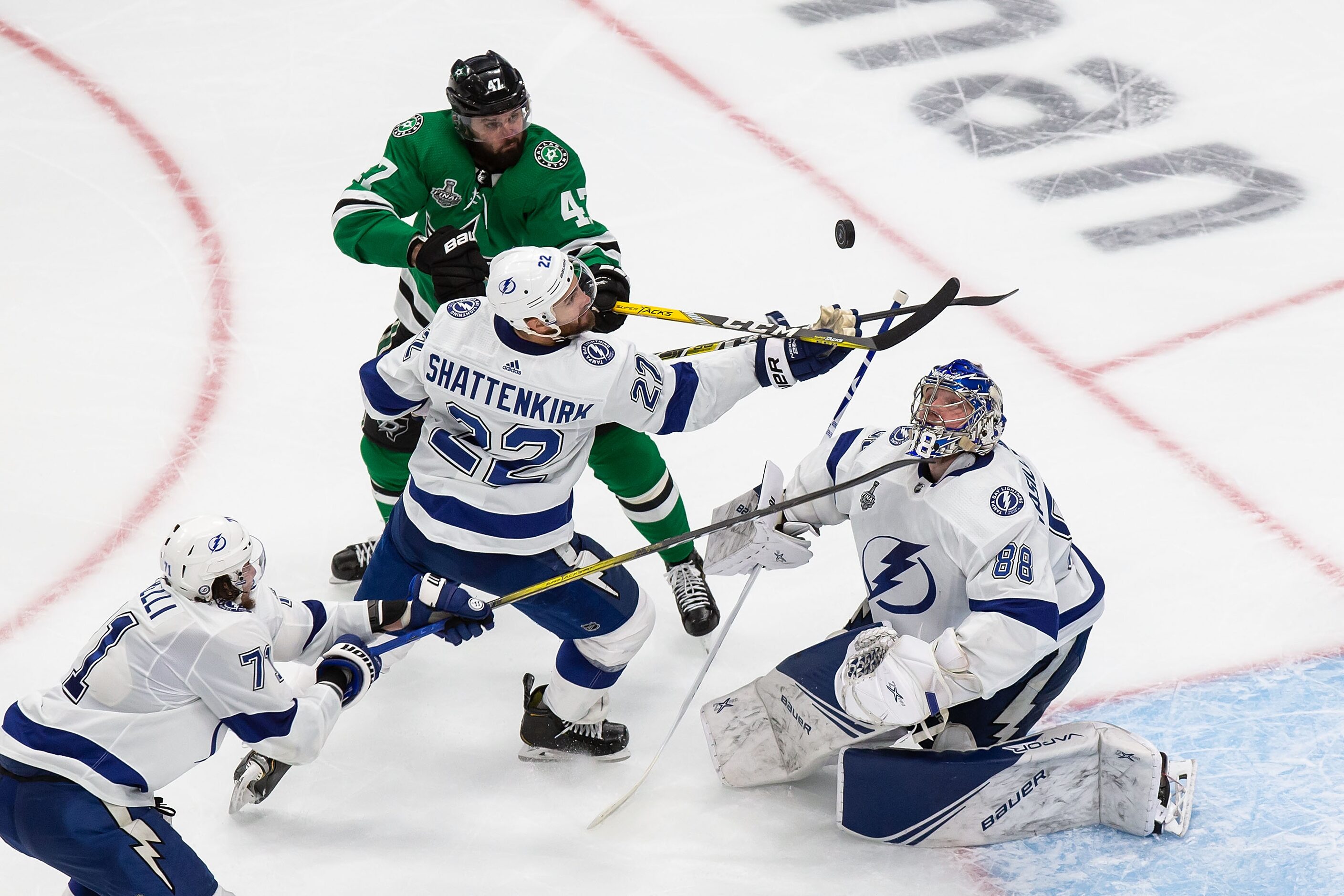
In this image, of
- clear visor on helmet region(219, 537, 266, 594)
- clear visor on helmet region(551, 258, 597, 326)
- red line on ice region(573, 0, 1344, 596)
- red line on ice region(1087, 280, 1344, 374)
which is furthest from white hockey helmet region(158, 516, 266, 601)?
red line on ice region(1087, 280, 1344, 374)

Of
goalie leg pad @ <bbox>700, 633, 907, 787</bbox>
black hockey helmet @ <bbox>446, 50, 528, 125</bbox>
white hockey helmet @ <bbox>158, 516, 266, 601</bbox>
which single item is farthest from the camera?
black hockey helmet @ <bbox>446, 50, 528, 125</bbox>

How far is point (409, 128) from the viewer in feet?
12.2

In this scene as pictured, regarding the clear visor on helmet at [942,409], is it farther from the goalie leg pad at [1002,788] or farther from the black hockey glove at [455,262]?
the black hockey glove at [455,262]

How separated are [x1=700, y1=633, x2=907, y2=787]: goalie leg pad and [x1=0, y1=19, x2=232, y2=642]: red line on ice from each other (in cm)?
183

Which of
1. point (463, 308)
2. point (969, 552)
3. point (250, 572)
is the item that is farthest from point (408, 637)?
point (969, 552)

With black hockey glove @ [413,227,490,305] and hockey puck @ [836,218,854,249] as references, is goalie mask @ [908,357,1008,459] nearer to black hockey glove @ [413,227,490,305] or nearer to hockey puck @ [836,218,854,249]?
hockey puck @ [836,218,854,249]

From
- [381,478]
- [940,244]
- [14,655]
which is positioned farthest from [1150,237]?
[14,655]

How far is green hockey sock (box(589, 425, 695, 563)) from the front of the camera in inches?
151

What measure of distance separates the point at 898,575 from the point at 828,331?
1.80 ft

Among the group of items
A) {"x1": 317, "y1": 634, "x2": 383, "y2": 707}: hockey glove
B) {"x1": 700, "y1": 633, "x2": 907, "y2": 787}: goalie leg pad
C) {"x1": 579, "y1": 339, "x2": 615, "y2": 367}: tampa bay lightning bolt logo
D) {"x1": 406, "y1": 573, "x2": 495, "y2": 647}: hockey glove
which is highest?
{"x1": 579, "y1": 339, "x2": 615, "y2": 367}: tampa bay lightning bolt logo

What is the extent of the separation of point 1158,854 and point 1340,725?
0.66 meters

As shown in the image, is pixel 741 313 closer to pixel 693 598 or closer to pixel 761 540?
pixel 693 598

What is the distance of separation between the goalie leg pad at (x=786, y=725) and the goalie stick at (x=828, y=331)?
738mm

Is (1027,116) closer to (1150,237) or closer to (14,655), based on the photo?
(1150,237)
